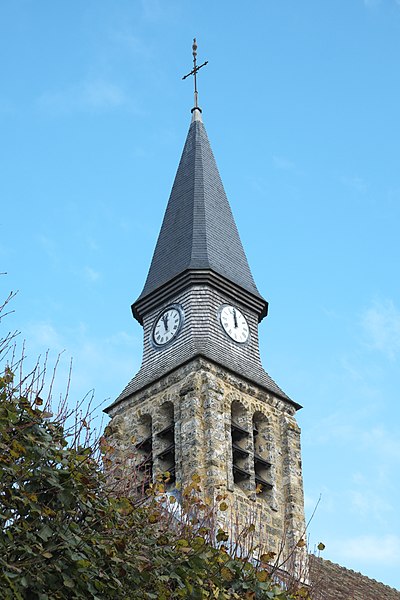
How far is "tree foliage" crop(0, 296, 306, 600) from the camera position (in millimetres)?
7168

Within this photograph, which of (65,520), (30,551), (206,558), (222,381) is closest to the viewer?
(30,551)

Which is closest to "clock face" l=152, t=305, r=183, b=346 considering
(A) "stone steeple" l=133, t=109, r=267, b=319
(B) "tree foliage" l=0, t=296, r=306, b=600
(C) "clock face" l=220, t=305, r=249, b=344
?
(A) "stone steeple" l=133, t=109, r=267, b=319

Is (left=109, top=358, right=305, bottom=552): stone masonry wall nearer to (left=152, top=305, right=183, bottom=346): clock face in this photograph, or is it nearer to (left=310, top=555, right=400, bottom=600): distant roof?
(left=310, top=555, right=400, bottom=600): distant roof

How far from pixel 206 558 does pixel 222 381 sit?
15742 millimetres

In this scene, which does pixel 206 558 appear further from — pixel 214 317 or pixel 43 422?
pixel 214 317

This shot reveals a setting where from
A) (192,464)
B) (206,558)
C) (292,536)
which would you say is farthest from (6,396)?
(292,536)

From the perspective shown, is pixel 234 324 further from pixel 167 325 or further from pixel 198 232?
pixel 198 232

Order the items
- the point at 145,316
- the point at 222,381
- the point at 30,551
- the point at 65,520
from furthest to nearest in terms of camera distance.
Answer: the point at 145,316, the point at 222,381, the point at 65,520, the point at 30,551

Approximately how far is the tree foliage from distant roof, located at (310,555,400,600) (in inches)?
513

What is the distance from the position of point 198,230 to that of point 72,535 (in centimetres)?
1983

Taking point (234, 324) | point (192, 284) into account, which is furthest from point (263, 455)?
point (192, 284)

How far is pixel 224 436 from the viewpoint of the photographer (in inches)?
910

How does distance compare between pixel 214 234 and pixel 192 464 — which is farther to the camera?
pixel 214 234

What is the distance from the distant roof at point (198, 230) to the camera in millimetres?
26297
